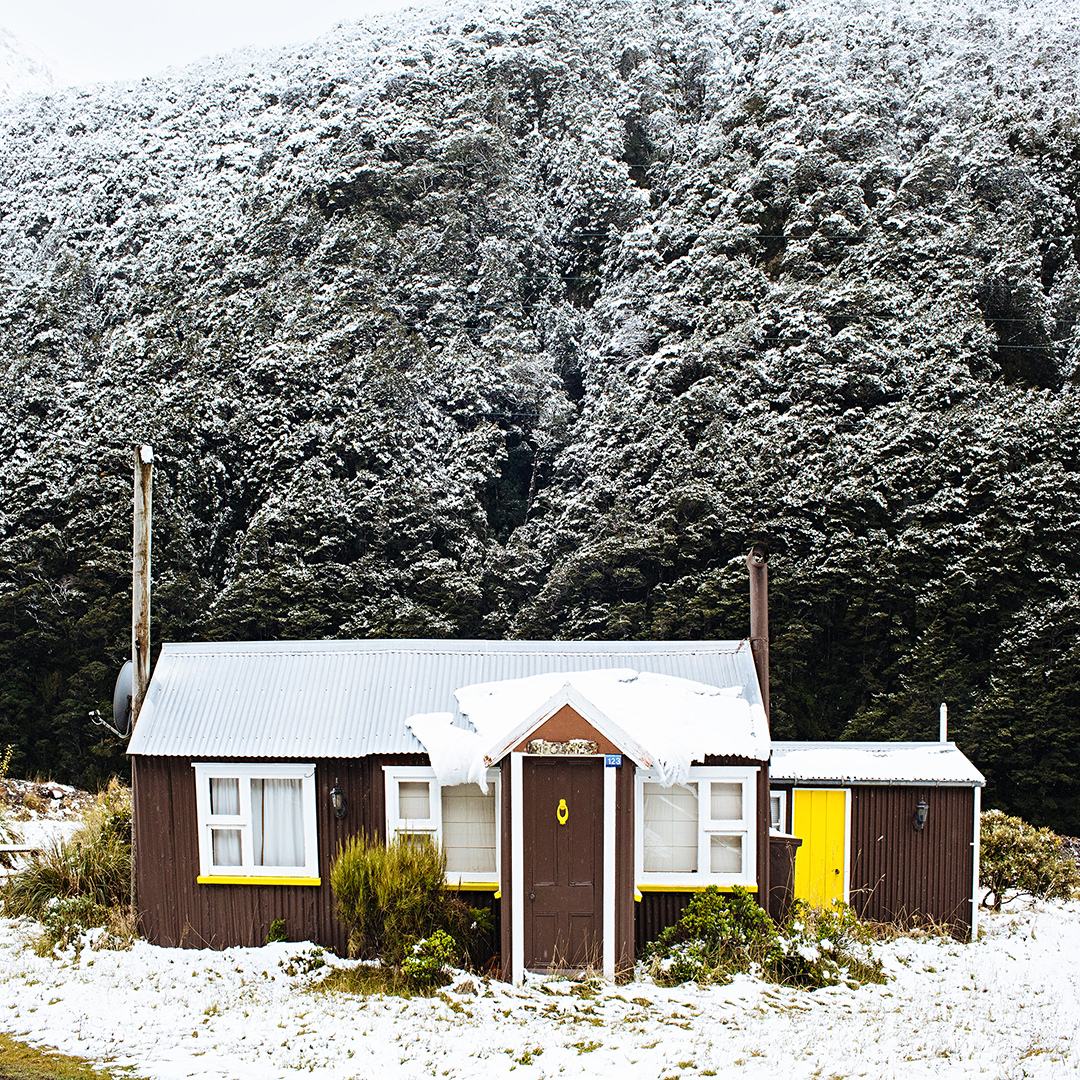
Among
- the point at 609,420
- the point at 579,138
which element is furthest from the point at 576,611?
the point at 579,138

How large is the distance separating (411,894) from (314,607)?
2855 cm

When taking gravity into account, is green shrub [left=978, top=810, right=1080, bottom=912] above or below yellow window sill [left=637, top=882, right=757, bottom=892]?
below

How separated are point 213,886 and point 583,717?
193 inches

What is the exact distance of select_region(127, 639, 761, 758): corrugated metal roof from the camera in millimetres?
10367

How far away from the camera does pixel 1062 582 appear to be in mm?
31812

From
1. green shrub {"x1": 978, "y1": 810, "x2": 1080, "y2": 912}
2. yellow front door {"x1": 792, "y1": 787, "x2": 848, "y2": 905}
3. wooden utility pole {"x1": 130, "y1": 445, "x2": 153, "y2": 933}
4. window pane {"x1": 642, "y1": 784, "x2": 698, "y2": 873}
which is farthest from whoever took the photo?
green shrub {"x1": 978, "y1": 810, "x2": 1080, "y2": 912}

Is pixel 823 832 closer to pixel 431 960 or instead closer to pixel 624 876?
pixel 624 876

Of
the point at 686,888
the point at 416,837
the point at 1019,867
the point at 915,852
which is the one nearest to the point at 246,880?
the point at 416,837

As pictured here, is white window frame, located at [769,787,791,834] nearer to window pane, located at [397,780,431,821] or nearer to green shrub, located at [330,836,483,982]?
green shrub, located at [330,836,483,982]

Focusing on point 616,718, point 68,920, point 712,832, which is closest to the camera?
point 616,718

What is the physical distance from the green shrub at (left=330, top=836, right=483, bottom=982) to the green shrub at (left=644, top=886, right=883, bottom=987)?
216 centimetres

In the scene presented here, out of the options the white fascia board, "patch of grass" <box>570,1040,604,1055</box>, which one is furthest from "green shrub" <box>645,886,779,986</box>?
the white fascia board

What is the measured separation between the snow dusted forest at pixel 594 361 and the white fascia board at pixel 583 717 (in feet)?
76.2

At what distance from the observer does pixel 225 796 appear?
34.2 feet
